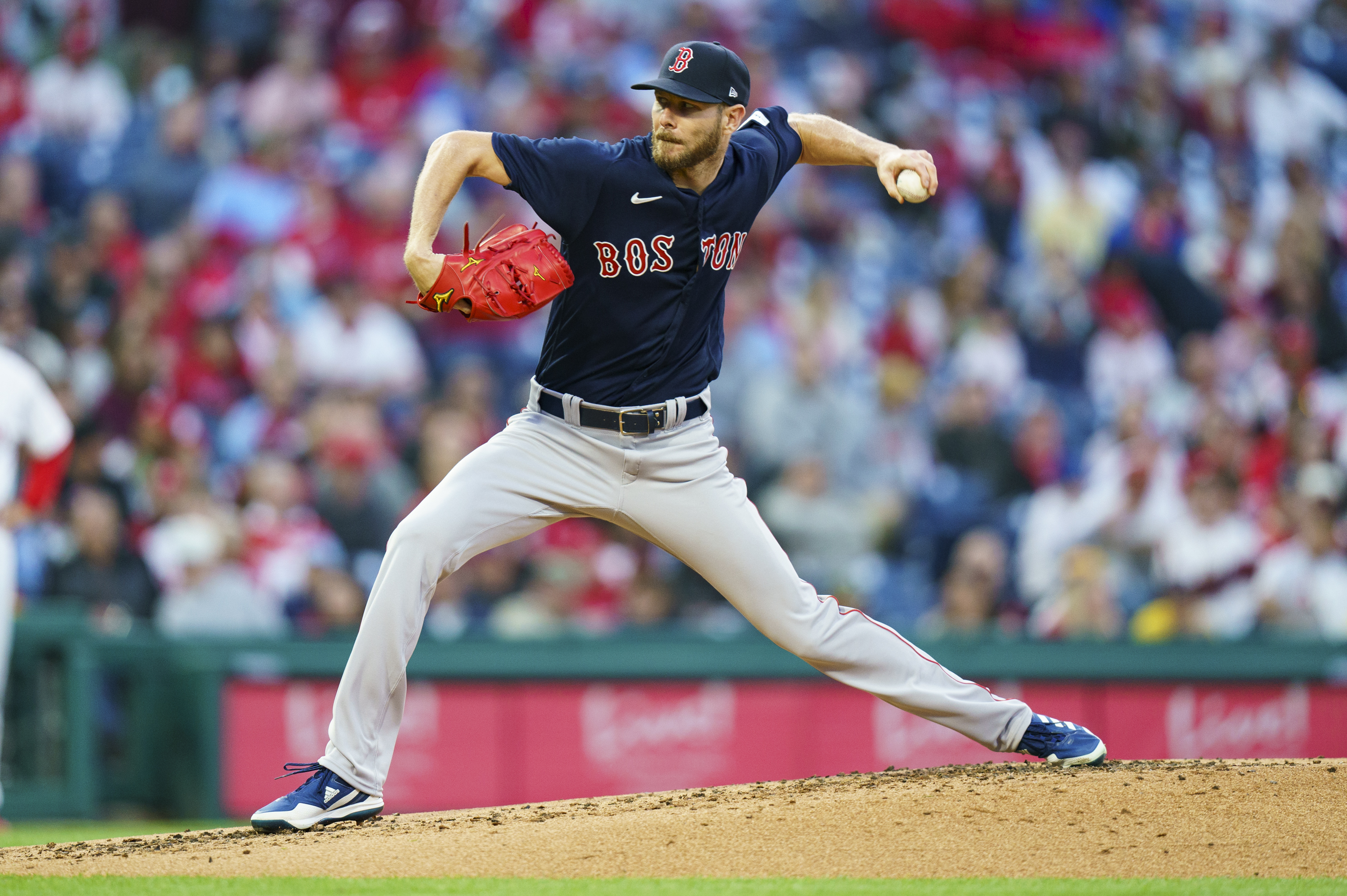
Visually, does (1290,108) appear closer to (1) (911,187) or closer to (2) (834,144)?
(2) (834,144)

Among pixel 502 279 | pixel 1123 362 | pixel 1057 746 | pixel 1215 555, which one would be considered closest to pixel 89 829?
pixel 502 279

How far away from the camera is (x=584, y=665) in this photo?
26.1ft

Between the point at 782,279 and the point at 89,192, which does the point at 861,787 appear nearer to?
the point at 782,279

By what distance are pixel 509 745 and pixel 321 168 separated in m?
4.77

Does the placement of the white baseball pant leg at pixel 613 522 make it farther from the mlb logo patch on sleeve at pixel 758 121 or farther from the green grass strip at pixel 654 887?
the mlb logo patch on sleeve at pixel 758 121

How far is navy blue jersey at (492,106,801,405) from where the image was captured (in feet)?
14.0

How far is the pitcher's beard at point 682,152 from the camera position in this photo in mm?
4336

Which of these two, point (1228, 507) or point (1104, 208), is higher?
point (1104, 208)

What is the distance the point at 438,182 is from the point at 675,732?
4.47 meters

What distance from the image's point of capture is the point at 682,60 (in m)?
4.30

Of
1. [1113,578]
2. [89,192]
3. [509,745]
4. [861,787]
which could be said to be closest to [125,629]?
[509,745]

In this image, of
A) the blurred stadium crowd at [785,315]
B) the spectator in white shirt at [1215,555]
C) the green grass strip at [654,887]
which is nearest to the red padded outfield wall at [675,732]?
the blurred stadium crowd at [785,315]

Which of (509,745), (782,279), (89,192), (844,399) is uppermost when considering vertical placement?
(89,192)

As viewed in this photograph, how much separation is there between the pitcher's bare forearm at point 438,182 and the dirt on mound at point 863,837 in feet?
4.93
